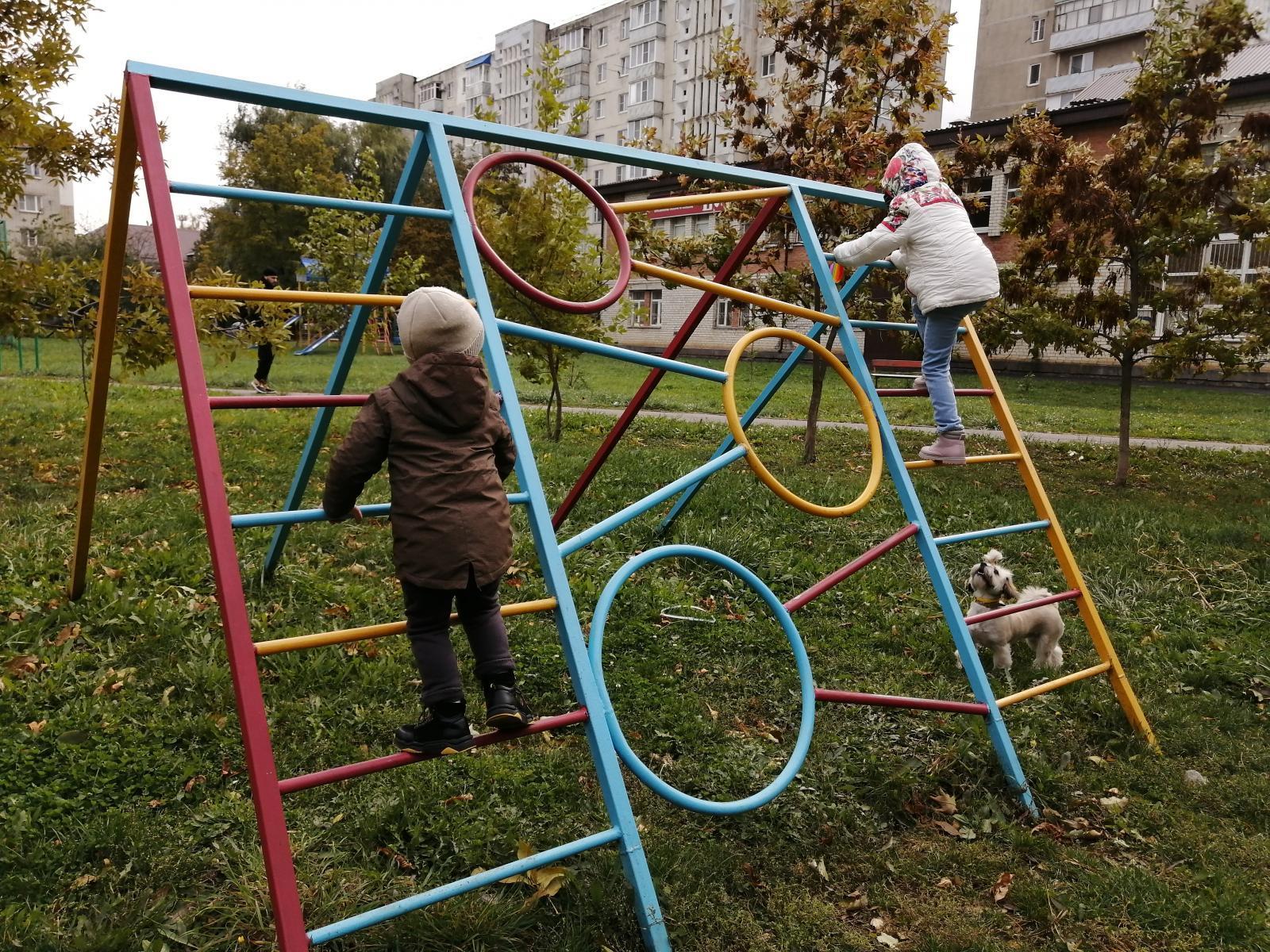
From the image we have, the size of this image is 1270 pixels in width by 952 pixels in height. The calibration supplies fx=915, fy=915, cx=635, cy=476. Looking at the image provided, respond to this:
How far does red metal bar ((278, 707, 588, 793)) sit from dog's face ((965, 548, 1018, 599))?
2.31 metres

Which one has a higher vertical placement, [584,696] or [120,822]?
[584,696]

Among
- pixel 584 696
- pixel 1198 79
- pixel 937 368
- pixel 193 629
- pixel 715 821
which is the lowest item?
pixel 715 821

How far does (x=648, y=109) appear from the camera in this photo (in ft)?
159

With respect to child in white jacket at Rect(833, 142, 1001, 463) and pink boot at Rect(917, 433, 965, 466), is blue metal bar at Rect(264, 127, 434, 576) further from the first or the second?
pink boot at Rect(917, 433, 965, 466)

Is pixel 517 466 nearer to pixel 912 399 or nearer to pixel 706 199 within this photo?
pixel 706 199

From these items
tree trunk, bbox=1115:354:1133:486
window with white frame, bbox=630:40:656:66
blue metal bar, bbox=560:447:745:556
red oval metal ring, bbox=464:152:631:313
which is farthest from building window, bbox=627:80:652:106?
blue metal bar, bbox=560:447:745:556

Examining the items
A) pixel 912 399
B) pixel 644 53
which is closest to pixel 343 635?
pixel 912 399

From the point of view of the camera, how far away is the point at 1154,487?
7328 millimetres

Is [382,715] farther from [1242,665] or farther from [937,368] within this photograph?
[1242,665]

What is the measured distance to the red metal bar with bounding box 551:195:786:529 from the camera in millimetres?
3566

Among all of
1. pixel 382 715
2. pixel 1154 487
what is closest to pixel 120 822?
pixel 382 715

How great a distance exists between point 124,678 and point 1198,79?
8.15 metres

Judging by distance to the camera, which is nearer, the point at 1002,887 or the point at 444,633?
the point at 444,633

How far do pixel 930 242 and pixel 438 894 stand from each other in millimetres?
2839
